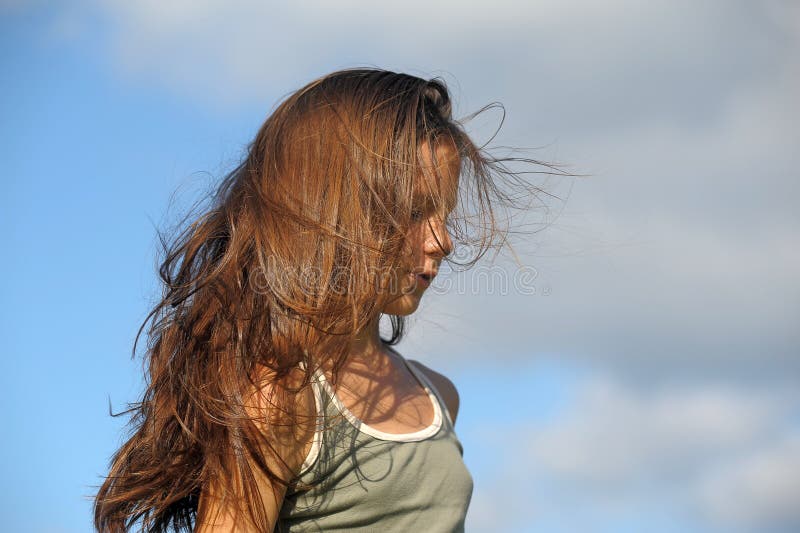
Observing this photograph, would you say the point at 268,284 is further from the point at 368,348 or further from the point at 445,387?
the point at 445,387

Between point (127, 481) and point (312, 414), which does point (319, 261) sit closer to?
point (312, 414)

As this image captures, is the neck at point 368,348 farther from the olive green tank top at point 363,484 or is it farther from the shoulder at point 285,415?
the shoulder at point 285,415

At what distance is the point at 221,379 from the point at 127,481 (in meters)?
0.46

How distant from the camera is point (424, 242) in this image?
2822 mm

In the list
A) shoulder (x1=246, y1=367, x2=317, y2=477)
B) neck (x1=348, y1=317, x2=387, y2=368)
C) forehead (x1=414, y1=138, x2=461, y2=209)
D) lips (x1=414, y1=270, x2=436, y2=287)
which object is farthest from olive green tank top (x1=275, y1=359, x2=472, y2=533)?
forehead (x1=414, y1=138, x2=461, y2=209)

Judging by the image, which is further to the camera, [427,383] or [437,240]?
[427,383]

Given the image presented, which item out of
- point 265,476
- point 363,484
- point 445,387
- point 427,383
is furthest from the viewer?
point 445,387

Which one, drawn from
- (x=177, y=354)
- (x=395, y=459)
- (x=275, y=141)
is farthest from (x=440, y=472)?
(x=275, y=141)

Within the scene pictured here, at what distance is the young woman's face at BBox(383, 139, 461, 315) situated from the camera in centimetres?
280

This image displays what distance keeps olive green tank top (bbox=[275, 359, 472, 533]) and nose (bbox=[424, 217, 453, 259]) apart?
556 mm

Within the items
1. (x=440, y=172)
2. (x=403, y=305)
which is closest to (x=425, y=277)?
(x=403, y=305)

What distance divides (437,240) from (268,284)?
593mm

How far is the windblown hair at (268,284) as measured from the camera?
8.04ft

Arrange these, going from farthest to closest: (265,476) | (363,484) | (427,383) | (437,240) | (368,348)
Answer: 1. (427,383)
2. (368,348)
3. (437,240)
4. (363,484)
5. (265,476)
